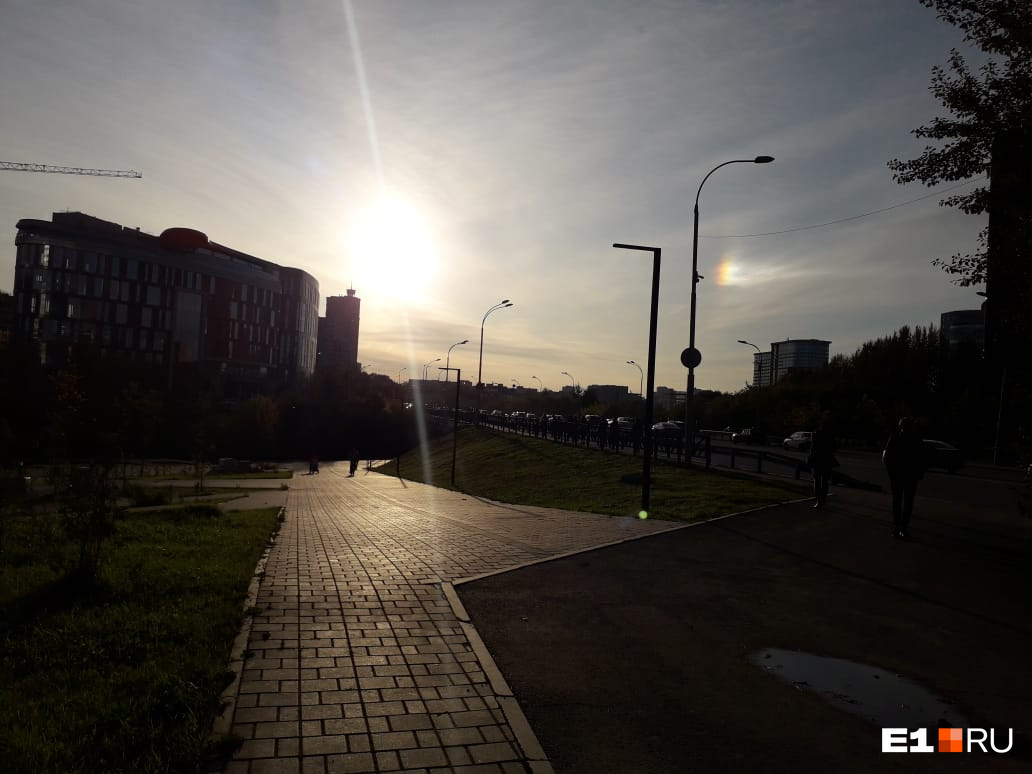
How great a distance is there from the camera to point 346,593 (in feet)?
23.6

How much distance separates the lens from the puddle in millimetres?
4430

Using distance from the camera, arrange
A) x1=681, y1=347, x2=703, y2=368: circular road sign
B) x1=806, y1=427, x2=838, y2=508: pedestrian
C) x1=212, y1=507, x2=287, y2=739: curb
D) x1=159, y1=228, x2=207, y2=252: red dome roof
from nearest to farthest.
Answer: x1=212, y1=507, x2=287, y2=739: curb → x1=806, y1=427, x2=838, y2=508: pedestrian → x1=681, y1=347, x2=703, y2=368: circular road sign → x1=159, y1=228, x2=207, y2=252: red dome roof

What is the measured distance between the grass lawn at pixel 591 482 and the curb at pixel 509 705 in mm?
7654

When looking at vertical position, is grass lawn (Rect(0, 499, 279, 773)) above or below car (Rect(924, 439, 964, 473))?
below

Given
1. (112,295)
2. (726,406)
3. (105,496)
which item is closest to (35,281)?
(112,295)

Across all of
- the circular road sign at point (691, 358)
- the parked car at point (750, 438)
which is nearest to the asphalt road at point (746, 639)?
the circular road sign at point (691, 358)

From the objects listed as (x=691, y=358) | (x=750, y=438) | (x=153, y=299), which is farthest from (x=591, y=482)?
(x=153, y=299)

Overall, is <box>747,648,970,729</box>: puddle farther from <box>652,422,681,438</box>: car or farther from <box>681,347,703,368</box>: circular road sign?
<box>652,422,681,438</box>: car

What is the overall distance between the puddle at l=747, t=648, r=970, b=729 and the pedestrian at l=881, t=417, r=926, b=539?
581 centimetres

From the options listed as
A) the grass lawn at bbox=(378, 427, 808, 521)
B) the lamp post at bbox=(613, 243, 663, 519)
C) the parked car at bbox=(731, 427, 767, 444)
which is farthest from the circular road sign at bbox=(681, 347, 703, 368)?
the parked car at bbox=(731, 427, 767, 444)

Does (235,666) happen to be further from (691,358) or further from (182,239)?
(182,239)

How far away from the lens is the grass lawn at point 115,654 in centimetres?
367

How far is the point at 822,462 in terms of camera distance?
538 inches

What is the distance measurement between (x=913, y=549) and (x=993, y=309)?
4.36m
